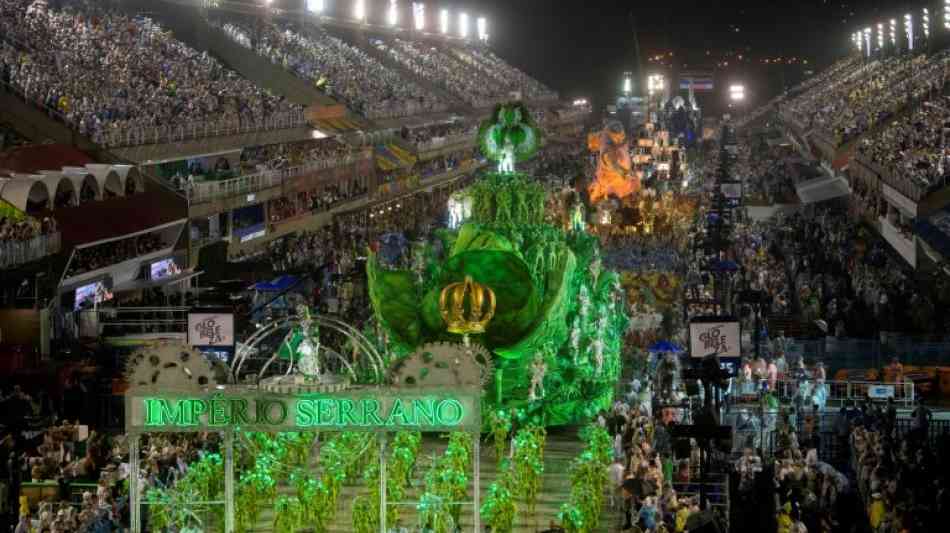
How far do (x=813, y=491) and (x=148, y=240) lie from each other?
23889 millimetres

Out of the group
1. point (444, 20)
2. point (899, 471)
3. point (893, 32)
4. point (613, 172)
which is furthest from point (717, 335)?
point (444, 20)

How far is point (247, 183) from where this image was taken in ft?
156

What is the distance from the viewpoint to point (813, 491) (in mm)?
20719

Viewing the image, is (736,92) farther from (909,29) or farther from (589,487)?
(589,487)

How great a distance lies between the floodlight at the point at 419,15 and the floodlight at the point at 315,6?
61.9 ft

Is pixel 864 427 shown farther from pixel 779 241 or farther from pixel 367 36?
pixel 367 36

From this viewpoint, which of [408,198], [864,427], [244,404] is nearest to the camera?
[244,404]

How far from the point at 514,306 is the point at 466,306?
1647 mm

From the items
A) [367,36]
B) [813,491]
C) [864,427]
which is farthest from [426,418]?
[367,36]

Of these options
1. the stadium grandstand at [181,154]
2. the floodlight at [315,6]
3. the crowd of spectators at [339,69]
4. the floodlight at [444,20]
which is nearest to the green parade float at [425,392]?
the stadium grandstand at [181,154]

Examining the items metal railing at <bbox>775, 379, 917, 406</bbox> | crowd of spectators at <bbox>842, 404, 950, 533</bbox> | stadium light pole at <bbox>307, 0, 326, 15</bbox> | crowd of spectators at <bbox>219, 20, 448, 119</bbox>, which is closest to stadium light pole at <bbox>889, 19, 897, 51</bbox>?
crowd of spectators at <bbox>219, 20, 448, 119</bbox>

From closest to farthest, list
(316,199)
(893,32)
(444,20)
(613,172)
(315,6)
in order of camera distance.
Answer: (613,172) < (316,199) < (315,6) < (893,32) < (444,20)

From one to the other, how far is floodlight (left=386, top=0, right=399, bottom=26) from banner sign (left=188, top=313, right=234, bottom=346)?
7916 cm

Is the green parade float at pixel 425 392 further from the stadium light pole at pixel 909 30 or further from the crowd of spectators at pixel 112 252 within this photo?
the stadium light pole at pixel 909 30
